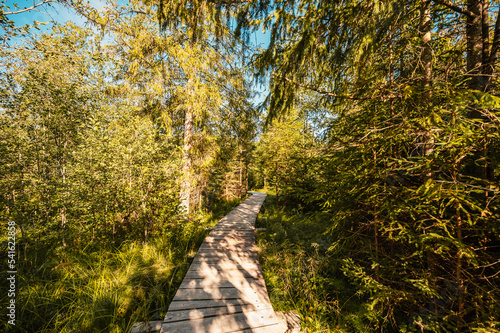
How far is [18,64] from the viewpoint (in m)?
4.23

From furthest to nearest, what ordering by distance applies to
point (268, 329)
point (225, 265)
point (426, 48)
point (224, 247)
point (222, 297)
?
point (224, 247), point (225, 265), point (222, 297), point (268, 329), point (426, 48)

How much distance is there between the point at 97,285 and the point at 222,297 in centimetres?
258

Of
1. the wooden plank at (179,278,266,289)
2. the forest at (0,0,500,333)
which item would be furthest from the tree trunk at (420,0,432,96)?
the wooden plank at (179,278,266,289)

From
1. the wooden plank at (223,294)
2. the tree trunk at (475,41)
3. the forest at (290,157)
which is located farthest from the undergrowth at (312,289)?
the tree trunk at (475,41)

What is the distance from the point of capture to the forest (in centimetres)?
205

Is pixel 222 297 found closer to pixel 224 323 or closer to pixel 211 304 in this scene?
pixel 211 304

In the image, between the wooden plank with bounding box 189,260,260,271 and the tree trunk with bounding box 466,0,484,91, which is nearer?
the tree trunk with bounding box 466,0,484,91

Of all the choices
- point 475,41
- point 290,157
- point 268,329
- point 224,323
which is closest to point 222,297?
point 224,323

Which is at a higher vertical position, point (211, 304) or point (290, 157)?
point (290, 157)

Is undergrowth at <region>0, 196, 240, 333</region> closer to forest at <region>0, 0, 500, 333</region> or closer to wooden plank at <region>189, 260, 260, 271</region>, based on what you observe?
forest at <region>0, 0, 500, 333</region>

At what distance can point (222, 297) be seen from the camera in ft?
10.5

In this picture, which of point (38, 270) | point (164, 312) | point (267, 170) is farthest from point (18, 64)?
point (267, 170)

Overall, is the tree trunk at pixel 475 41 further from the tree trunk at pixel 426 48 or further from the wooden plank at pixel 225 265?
the wooden plank at pixel 225 265

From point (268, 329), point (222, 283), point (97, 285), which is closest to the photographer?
point (268, 329)
